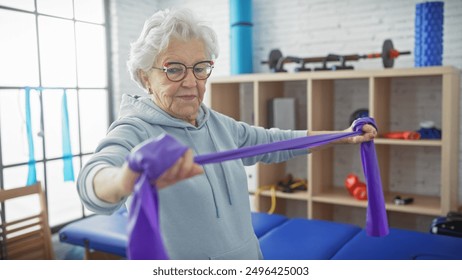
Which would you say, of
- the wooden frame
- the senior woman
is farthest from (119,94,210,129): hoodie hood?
the wooden frame

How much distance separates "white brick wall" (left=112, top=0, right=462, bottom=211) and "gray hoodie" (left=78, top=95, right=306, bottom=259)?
238 centimetres

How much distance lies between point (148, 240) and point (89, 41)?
3.40 meters

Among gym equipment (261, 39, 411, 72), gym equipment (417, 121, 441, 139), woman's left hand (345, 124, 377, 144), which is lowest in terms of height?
gym equipment (417, 121, 441, 139)

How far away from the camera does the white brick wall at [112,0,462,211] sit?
10.4ft

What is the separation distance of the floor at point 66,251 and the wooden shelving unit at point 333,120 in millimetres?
1510

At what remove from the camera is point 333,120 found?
358 cm

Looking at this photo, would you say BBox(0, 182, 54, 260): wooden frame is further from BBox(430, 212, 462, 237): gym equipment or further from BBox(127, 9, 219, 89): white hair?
BBox(430, 212, 462, 237): gym equipment

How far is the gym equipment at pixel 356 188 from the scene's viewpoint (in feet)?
10.2

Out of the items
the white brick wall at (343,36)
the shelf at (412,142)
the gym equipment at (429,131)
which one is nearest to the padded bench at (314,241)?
the shelf at (412,142)

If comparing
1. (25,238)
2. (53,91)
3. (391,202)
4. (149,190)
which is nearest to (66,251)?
(25,238)

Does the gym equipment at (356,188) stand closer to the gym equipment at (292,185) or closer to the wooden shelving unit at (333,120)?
the wooden shelving unit at (333,120)

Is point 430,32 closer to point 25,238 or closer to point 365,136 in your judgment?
point 365,136

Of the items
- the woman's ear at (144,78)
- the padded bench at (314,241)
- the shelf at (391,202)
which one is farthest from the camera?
the shelf at (391,202)

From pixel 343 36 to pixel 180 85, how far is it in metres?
2.62
